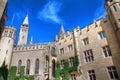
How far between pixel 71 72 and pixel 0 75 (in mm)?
18381

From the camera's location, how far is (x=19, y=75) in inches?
1390

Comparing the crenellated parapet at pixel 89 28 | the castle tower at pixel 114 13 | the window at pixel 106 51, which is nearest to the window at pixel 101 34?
the crenellated parapet at pixel 89 28

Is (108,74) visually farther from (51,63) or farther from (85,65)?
(51,63)

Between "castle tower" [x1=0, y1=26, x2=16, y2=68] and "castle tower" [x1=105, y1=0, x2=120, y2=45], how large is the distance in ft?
93.4

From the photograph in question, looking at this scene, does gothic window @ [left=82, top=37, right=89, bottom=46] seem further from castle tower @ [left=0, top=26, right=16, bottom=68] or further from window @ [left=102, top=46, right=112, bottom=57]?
castle tower @ [left=0, top=26, right=16, bottom=68]

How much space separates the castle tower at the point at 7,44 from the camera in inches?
1432

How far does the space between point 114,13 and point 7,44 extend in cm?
3017

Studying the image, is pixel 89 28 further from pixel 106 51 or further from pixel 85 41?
pixel 106 51

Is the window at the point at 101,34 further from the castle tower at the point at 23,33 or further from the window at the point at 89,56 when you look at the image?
the castle tower at the point at 23,33

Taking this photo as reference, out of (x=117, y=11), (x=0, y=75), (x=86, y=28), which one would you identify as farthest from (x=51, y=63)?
(x=117, y=11)

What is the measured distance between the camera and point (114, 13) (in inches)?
835

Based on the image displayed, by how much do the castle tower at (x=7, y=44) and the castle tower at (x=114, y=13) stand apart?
28479 millimetres

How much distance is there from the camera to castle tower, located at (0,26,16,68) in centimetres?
3636

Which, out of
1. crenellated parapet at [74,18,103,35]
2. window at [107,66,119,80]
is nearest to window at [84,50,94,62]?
window at [107,66,119,80]
